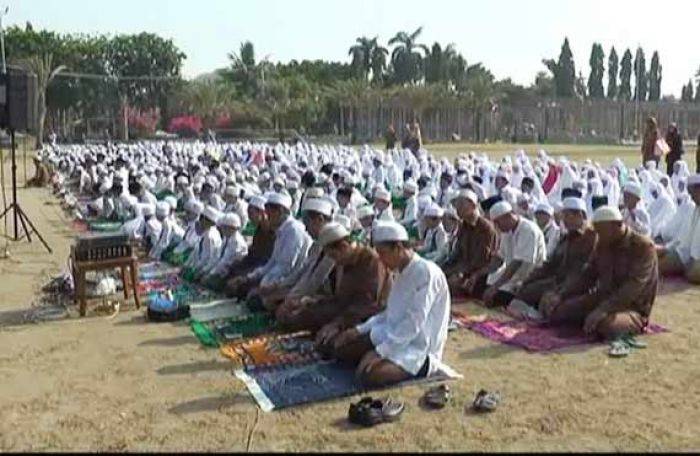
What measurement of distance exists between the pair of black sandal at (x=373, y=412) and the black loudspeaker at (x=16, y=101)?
7.36m

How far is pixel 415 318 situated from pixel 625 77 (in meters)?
63.2

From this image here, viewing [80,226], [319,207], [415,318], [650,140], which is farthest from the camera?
[650,140]

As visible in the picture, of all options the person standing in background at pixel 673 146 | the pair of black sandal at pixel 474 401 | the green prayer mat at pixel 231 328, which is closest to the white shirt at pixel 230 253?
the green prayer mat at pixel 231 328

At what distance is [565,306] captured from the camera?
682 cm

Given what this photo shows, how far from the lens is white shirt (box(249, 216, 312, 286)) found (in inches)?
308

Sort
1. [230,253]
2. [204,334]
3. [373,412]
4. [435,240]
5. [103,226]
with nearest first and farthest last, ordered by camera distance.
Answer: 1. [373,412]
2. [204,334]
3. [230,253]
4. [435,240]
5. [103,226]

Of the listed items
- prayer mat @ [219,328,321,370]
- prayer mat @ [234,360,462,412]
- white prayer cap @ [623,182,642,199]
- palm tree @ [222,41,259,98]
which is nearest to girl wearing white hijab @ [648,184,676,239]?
white prayer cap @ [623,182,642,199]

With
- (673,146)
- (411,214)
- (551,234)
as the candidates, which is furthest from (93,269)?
(673,146)

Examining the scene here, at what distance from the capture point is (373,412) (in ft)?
15.8

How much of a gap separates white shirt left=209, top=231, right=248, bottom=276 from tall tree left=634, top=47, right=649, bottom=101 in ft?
183

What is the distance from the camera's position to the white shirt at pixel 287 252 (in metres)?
7.83

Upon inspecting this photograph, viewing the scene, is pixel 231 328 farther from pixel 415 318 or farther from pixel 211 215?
pixel 211 215

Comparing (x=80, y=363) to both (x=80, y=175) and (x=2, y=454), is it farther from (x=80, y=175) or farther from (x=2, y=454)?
(x=80, y=175)

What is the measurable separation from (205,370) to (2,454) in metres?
1.71
